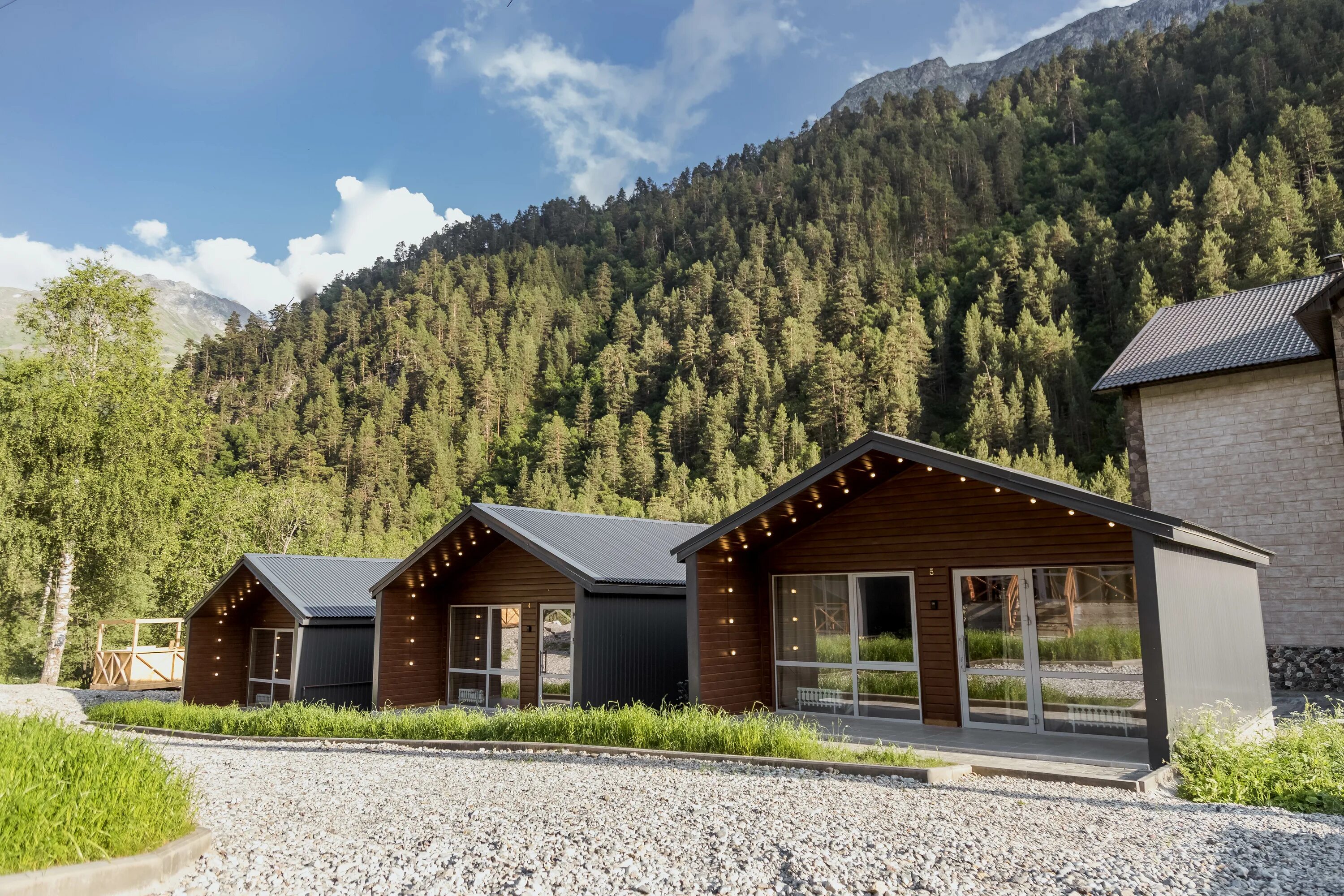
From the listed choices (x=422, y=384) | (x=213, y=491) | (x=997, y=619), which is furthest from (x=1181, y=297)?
(x=422, y=384)

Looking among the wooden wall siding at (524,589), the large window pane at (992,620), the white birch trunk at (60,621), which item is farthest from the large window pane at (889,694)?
the white birch trunk at (60,621)

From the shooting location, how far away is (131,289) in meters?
23.8

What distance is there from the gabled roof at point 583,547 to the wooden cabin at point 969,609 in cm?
165

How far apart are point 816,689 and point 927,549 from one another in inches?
96.2

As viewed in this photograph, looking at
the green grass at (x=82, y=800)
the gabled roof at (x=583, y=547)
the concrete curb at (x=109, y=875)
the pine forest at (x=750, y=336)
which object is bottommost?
the concrete curb at (x=109, y=875)

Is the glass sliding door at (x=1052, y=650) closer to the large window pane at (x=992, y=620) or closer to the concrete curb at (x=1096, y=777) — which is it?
the large window pane at (x=992, y=620)

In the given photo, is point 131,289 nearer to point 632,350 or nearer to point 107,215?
point 107,215

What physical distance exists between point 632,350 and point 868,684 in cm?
6116

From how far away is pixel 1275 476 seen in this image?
14844 mm

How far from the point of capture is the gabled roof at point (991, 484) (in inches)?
301

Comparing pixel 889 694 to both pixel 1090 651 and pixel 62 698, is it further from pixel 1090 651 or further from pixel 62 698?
pixel 62 698

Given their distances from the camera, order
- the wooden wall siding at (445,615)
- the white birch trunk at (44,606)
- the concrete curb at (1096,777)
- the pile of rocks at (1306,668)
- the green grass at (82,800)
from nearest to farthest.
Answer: the green grass at (82,800) < the concrete curb at (1096,777) < the wooden wall siding at (445,615) < the pile of rocks at (1306,668) < the white birch trunk at (44,606)

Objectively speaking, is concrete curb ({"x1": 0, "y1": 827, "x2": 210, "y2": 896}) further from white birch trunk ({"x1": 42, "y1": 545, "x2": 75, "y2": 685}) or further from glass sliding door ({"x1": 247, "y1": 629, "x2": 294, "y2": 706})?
white birch trunk ({"x1": 42, "y1": 545, "x2": 75, "y2": 685})

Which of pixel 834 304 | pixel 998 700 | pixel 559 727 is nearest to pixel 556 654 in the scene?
pixel 559 727
